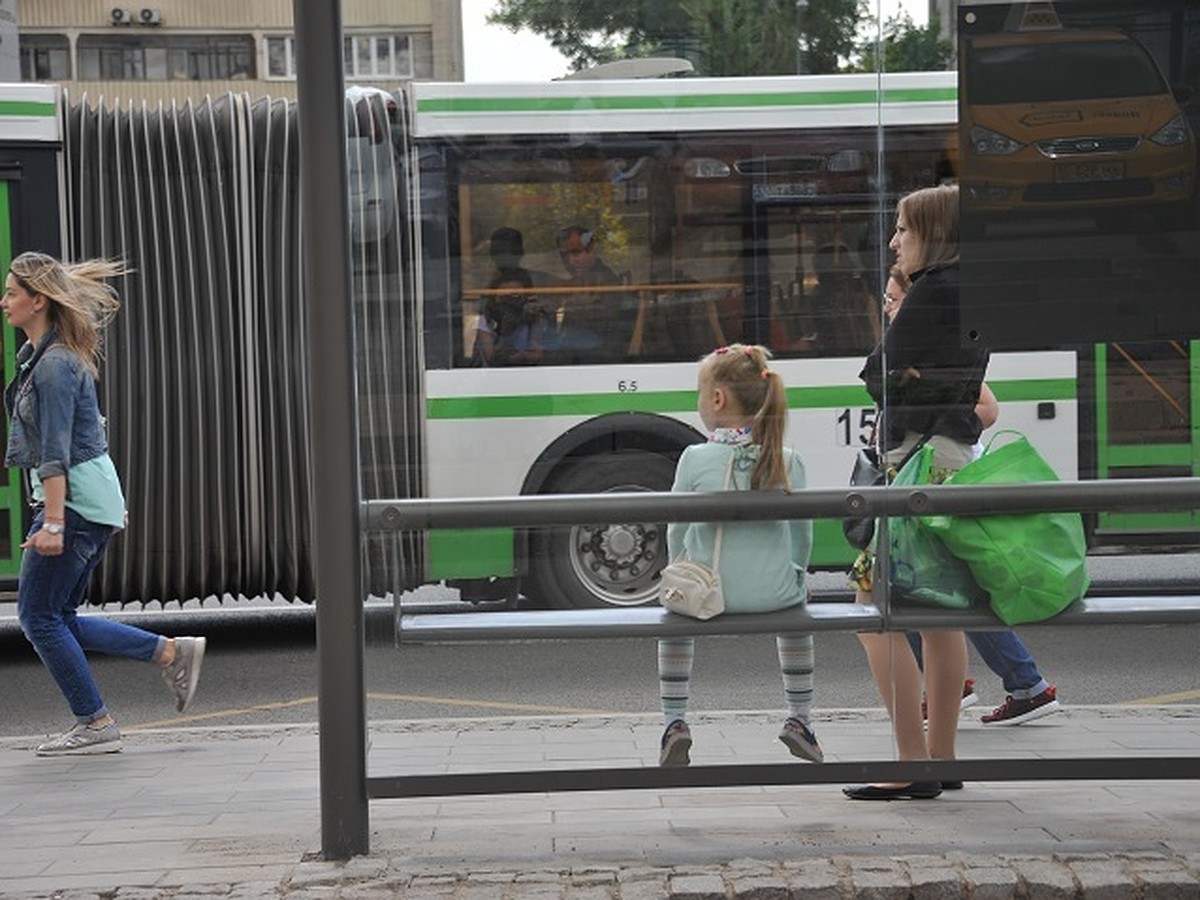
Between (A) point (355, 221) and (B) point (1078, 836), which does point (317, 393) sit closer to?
Answer: (A) point (355, 221)

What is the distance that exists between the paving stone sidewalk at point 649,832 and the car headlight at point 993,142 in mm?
1463

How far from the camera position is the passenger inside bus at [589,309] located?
5.25 meters

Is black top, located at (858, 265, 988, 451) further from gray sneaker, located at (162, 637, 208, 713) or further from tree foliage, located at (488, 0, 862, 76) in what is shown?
gray sneaker, located at (162, 637, 208, 713)

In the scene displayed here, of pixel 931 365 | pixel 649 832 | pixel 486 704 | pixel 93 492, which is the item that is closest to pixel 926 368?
pixel 931 365

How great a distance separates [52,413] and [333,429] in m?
2.54

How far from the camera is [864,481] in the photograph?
5156 millimetres

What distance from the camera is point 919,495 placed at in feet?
16.5

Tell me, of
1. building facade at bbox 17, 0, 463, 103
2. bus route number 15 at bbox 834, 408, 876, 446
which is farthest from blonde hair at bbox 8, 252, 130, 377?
bus route number 15 at bbox 834, 408, 876, 446

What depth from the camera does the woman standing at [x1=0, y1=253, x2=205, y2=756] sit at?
7.02 metres

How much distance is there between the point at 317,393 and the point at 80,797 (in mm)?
1908

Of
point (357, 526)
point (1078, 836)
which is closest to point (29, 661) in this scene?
point (357, 526)

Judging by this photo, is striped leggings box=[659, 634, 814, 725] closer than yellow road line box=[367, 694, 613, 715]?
No

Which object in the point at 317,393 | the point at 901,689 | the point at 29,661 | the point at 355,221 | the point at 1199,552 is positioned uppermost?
the point at 355,221

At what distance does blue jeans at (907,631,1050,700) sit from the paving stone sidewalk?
5.5 inches
